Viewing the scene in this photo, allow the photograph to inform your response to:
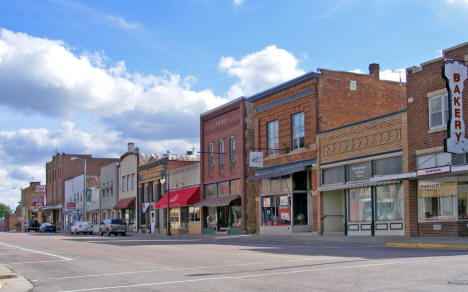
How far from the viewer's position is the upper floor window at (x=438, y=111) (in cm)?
2547

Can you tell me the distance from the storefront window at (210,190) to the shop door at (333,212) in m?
14.7

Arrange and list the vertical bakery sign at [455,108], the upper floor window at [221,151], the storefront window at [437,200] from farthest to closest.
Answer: the upper floor window at [221,151] → the storefront window at [437,200] → the vertical bakery sign at [455,108]

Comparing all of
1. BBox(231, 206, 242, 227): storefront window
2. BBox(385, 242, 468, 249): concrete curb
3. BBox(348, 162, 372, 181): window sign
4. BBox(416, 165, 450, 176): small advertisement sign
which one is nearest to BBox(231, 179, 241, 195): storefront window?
BBox(231, 206, 242, 227): storefront window

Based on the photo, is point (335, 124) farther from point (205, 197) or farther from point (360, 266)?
point (360, 266)

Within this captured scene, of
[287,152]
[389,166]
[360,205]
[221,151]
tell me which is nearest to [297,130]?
[287,152]

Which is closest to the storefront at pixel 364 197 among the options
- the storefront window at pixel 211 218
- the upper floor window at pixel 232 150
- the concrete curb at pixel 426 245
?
the concrete curb at pixel 426 245

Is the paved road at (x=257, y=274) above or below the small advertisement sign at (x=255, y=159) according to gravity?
below

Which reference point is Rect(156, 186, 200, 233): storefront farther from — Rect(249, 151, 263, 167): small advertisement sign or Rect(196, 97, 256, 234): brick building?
Rect(249, 151, 263, 167): small advertisement sign

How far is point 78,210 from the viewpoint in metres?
86.1

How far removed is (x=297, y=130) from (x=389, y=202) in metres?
9.42

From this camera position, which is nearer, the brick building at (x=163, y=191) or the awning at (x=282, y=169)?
the awning at (x=282, y=169)

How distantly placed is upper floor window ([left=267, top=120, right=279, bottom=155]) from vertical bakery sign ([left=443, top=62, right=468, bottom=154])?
1609 cm

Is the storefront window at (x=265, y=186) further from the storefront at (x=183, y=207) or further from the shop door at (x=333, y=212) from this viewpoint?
the storefront at (x=183, y=207)

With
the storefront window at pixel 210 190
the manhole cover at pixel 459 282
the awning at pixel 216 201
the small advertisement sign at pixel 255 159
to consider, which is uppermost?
the small advertisement sign at pixel 255 159
